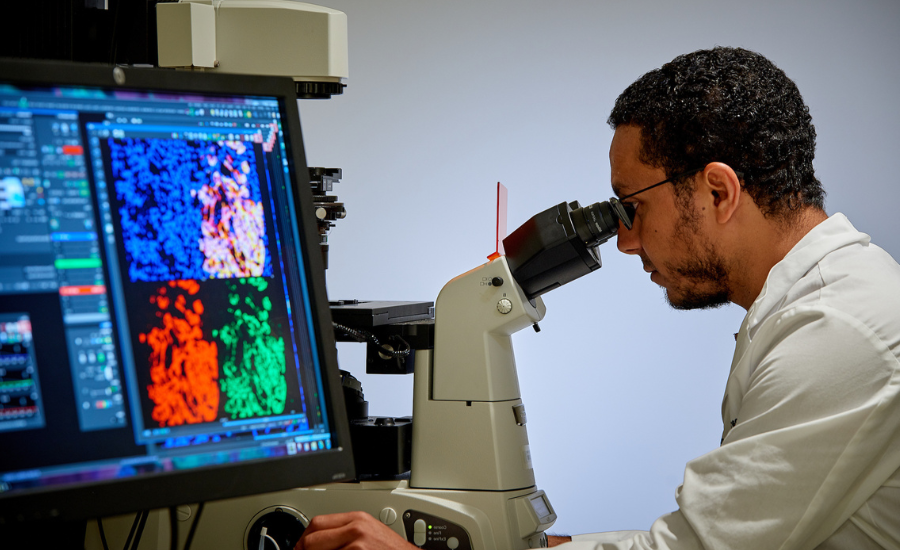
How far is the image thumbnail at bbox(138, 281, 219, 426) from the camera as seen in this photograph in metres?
0.53

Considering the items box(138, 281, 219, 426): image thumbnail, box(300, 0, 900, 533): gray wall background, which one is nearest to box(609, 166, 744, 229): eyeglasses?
box(138, 281, 219, 426): image thumbnail

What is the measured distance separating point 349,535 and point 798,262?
26.6 inches

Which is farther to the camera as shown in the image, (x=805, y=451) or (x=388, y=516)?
(x=388, y=516)

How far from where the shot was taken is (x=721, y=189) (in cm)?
101

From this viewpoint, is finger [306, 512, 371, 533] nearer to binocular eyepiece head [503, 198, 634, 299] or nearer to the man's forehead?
binocular eyepiece head [503, 198, 634, 299]

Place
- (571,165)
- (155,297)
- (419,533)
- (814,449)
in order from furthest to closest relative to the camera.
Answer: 1. (571,165)
2. (419,533)
3. (814,449)
4. (155,297)

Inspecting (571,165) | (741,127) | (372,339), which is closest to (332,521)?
(372,339)

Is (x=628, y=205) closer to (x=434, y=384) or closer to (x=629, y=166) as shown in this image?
(x=629, y=166)

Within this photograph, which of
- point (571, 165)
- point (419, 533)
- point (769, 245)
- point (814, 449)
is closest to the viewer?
A: point (814, 449)

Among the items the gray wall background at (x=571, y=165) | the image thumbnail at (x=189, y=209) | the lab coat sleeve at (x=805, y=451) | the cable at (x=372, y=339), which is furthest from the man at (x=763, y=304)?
the gray wall background at (x=571, y=165)

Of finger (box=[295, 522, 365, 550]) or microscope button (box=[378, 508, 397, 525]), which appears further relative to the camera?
microscope button (box=[378, 508, 397, 525])

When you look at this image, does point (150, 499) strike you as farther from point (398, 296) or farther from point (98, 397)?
point (398, 296)

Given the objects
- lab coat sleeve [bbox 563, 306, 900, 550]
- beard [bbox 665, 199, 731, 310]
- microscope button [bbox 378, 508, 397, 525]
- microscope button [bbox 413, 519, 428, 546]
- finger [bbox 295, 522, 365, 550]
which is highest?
beard [bbox 665, 199, 731, 310]

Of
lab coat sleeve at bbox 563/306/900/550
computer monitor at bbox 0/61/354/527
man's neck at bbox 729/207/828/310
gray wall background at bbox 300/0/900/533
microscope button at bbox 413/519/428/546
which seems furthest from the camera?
gray wall background at bbox 300/0/900/533
